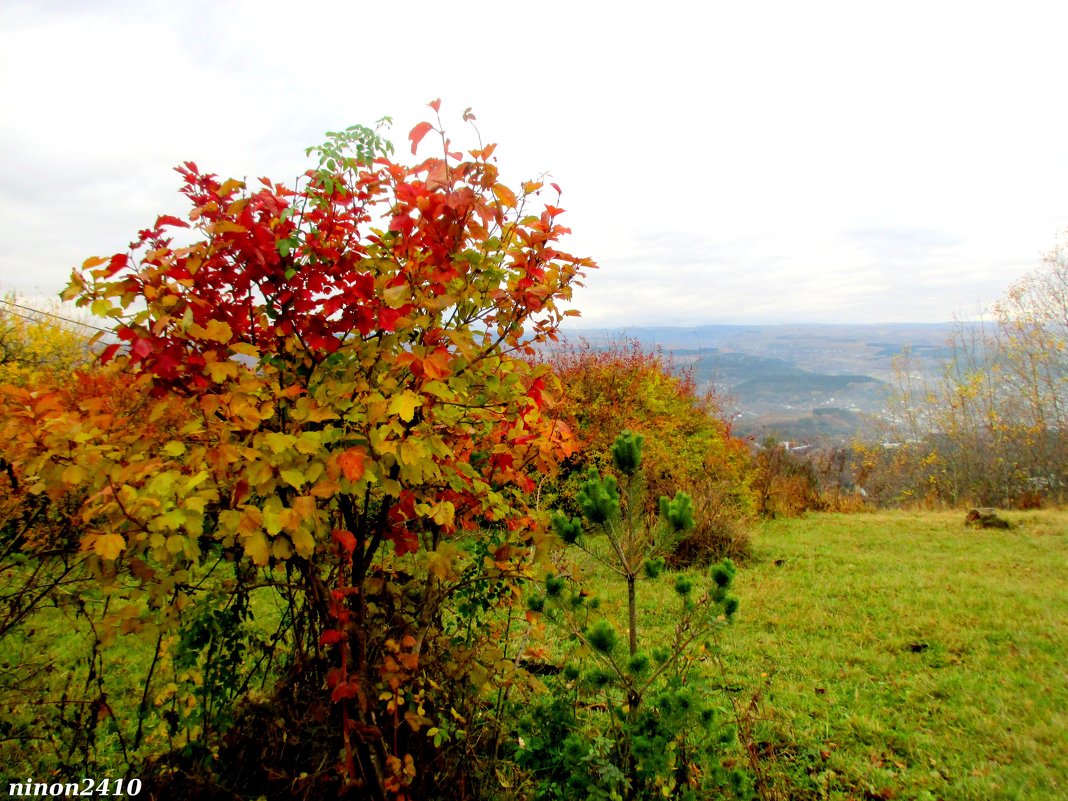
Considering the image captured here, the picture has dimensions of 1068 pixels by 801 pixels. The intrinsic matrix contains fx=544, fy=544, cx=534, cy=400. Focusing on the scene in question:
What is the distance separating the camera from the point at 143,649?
4973mm

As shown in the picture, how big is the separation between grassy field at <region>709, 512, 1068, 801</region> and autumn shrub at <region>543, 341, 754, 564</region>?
2.93ft

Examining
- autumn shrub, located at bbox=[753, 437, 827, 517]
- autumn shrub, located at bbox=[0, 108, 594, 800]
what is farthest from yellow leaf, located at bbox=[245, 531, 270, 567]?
autumn shrub, located at bbox=[753, 437, 827, 517]

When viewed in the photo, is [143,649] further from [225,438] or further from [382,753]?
[225,438]

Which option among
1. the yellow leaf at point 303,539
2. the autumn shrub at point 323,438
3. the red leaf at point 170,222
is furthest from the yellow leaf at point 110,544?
the red leaf at point 170,222

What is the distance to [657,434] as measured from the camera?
34.4 ft

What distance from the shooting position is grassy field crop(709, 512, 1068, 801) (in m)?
3.10

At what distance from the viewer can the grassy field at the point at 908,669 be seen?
10.2ft

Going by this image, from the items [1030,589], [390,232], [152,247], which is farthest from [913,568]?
[152,247]

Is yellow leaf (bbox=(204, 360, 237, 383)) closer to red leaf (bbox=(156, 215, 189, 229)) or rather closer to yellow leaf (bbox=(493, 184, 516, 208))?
red leaf (bbox=(156, 215, 189, 229))

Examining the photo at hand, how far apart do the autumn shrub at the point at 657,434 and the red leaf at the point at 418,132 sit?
22.5 ft

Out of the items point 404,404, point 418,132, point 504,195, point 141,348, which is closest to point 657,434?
point 504,195

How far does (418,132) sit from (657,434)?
30.6ft

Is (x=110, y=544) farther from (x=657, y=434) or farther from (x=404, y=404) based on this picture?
(x=657, y=434)

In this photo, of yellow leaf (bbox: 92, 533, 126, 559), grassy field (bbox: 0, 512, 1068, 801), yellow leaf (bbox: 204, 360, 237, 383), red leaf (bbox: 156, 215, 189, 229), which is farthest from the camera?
grassy field (bbox: 0, 512, 1068, 801)
